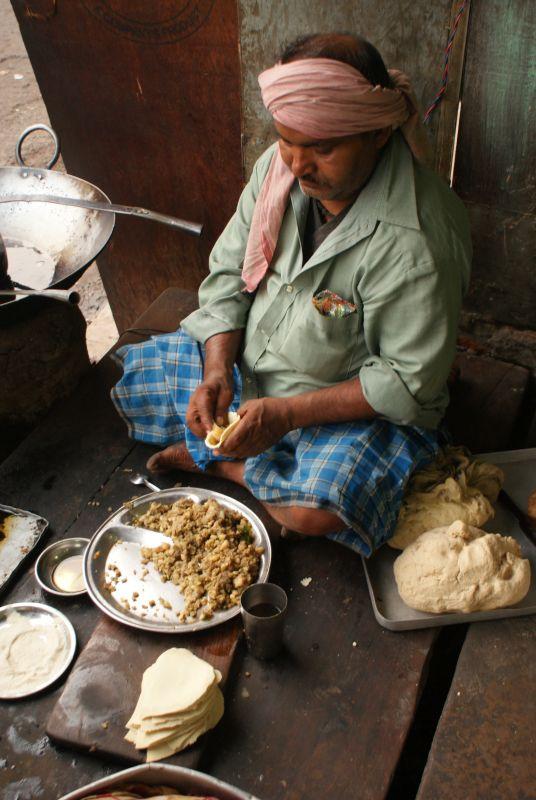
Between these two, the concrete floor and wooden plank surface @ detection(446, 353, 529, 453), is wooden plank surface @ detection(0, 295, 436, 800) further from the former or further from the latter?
the concrete floor

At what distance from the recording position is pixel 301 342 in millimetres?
2240

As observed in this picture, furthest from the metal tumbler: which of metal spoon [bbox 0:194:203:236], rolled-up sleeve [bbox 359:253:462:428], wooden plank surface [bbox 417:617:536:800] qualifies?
metal spoon [bbox 0:194:203:236]

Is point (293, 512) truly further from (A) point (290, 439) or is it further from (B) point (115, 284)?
(B) point (115, 284)

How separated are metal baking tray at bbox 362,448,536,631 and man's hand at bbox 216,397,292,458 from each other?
20.8 inches

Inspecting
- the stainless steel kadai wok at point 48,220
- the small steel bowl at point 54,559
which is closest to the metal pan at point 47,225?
the stainless steel kadai wok at point 48,220

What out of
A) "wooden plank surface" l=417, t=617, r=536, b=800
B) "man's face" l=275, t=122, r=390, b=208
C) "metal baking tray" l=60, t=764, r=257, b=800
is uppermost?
"man's face" l=275, t=122, r=390, b=208

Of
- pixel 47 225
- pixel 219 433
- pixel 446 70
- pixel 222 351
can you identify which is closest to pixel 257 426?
pixel 219 433

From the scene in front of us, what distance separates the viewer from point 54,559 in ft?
7.77

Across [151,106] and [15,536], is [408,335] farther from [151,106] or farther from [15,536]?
[151,106]

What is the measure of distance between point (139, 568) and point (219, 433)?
535 millimetres

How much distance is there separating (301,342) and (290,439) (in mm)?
377

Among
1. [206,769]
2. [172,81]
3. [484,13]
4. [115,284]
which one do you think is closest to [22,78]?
[115,284]

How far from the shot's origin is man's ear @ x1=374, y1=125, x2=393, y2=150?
1.96m

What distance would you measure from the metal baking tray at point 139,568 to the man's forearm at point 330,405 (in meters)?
0.44
